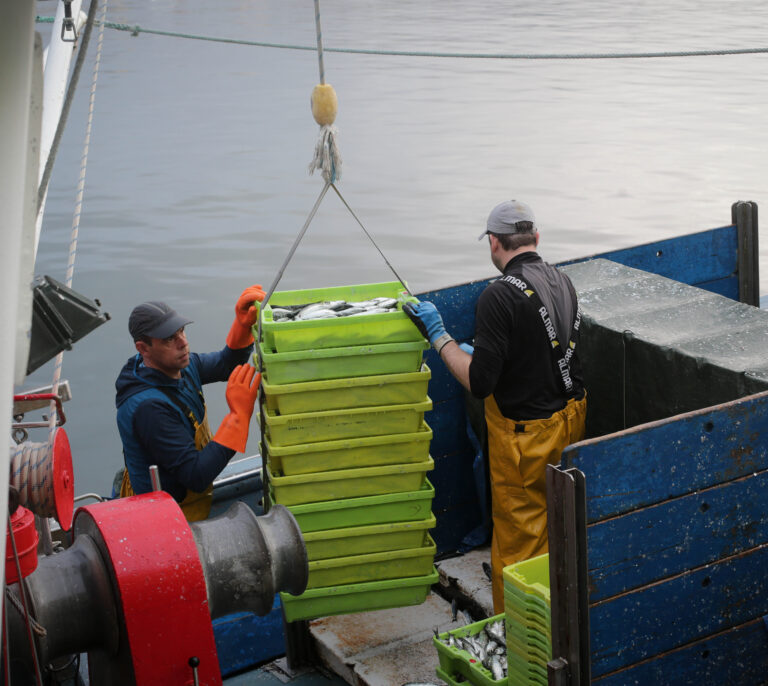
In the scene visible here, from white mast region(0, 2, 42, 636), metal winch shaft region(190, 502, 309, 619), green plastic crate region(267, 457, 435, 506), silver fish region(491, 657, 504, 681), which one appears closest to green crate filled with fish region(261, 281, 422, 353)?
green plastic crate region(267, 457, 435, 506)

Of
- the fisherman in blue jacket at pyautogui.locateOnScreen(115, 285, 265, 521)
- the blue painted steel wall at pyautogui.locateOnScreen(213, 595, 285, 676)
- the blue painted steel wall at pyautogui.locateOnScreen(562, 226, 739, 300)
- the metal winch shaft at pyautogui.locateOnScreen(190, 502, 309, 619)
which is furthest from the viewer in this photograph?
the blue painted steel wall at pyautogui.locateOnScreen(562, 226, 739, 300)

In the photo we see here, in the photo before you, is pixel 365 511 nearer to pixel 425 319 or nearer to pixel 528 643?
pixel 425 319

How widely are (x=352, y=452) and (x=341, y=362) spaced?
15.2 inches

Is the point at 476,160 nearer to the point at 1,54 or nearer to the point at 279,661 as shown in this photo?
the point at 279,661

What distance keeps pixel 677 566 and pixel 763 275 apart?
13.4m

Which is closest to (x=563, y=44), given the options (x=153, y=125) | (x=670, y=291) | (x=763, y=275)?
(x=153, y=125)

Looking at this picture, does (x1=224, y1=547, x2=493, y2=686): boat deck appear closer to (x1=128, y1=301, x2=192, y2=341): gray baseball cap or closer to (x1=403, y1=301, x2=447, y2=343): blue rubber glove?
(x1=403, y1=301, x2=447, y2=343): blue rubber glove

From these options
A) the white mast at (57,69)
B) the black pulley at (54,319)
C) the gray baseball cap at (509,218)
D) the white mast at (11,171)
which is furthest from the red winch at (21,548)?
the white mast at (57,69)

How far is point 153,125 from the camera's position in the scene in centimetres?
2192

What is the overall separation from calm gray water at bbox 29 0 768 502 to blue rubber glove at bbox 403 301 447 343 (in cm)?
665

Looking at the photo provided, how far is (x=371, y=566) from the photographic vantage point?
159 inches

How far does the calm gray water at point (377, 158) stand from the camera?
1469cm

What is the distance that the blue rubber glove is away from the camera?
373 centimetres

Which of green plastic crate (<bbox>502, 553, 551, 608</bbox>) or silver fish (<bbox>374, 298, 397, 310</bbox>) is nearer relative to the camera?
green plastic crate (<bbox>502, 553, 551, 608</bbox>)
